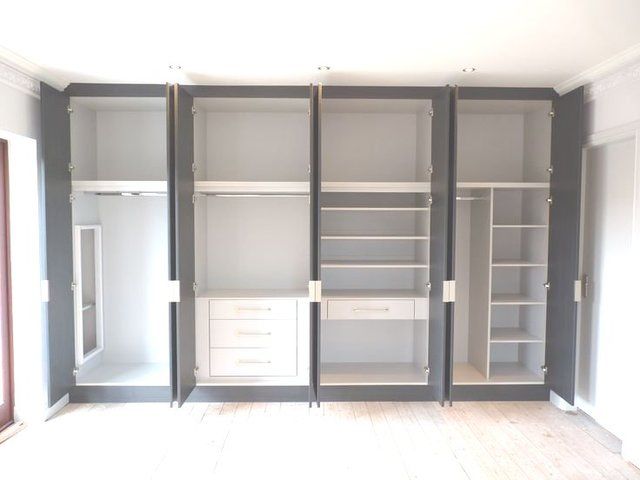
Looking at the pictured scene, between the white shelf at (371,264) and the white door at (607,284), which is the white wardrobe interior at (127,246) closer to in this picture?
the white shelf at (371,264)

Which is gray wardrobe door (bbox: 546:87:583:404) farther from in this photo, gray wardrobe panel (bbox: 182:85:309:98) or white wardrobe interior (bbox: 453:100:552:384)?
gray wardrobe panel (bbox: 182:85:309:98)

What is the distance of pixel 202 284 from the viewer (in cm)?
330

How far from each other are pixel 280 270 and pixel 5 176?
1.84m

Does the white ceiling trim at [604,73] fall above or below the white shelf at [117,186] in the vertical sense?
above

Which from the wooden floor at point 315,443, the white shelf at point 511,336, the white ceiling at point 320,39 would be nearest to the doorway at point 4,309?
the wooden floor at point 315,443

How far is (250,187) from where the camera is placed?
305 cm

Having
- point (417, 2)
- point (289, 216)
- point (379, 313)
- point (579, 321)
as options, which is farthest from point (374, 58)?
point (579, 321)

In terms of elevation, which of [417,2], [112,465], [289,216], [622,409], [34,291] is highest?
[417,2]

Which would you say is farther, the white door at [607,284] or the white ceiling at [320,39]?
the white door at [607,284]

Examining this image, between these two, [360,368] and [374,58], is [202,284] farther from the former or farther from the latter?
[374,58]

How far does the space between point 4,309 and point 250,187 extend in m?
1.63

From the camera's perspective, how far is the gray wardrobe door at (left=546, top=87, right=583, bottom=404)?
9.18 feet

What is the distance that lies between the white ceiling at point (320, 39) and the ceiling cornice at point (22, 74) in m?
0.02

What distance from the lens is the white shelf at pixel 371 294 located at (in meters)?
3.15
